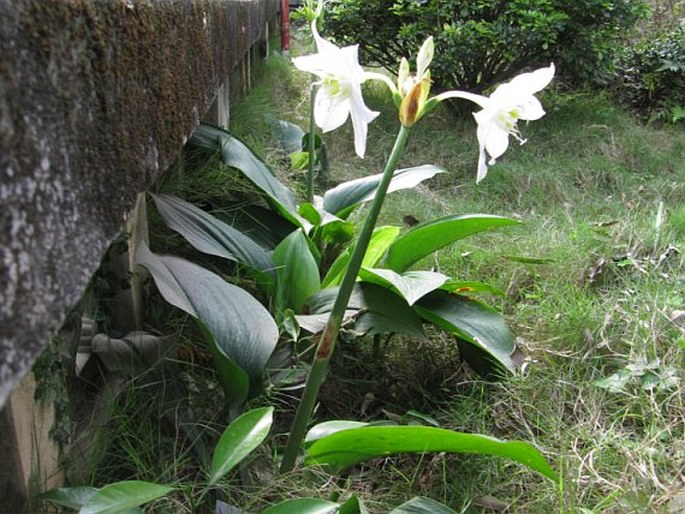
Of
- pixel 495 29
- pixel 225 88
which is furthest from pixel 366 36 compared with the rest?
pixel 225 88

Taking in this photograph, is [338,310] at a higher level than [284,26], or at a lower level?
higher

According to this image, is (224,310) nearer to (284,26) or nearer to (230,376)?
(230,376)

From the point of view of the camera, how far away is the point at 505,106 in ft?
4.01

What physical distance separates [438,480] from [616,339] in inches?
35.1

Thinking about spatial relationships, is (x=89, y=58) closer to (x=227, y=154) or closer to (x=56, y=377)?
(x=56, y=377)

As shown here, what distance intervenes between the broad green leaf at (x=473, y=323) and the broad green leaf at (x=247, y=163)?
59 cm

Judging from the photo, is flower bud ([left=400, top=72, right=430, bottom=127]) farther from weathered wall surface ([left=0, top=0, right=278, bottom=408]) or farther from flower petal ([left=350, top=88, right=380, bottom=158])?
weathered wall surface ([left=0, top=0, right=278, bottom=408])

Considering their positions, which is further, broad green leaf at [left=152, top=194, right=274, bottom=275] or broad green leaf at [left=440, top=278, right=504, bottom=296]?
broad green leaf at [left=440, top=278, right=504, bottom=296]

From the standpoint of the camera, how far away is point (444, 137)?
498 centimetres

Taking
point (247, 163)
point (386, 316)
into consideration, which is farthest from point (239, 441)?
point (247, 163)

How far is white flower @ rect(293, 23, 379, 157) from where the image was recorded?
1219mm

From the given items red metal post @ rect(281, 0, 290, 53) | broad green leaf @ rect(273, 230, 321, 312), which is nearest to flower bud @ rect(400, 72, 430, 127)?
broad green leaf @ rect(273, 230, 321, 312)

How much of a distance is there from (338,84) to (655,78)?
17.4 ft

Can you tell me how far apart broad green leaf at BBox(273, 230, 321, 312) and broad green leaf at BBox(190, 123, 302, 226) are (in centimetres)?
31
